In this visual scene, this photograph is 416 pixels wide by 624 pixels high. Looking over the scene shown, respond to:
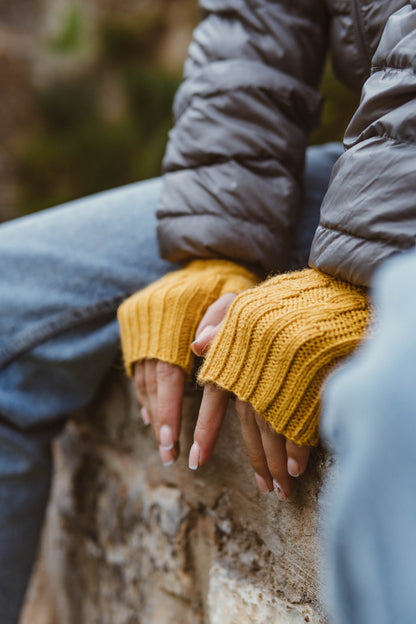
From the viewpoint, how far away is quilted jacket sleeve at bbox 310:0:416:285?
45cm

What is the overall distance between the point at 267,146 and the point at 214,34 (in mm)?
221

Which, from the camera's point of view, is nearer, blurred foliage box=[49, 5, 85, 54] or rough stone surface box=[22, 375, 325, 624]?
rough stone surface box=[22, 375, 325, 624]

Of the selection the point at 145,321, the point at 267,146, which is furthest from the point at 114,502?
the point at 267,146

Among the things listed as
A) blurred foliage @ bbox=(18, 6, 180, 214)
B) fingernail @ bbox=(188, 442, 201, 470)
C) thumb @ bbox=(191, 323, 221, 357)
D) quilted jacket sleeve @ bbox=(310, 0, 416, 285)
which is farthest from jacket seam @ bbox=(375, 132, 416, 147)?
blurred foliage @ bbox=(18, 6, 180, 214)

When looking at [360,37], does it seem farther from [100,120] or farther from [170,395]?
[100,120]

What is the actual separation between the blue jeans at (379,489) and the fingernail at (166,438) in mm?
408

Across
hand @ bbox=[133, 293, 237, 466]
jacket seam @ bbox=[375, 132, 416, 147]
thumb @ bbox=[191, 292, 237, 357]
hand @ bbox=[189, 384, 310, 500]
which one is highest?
jacket seam @ bbox=[375, 132, 416, 147]

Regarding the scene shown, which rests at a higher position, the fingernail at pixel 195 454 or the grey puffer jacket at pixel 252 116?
the grey puffer jacket at pixel 252 116

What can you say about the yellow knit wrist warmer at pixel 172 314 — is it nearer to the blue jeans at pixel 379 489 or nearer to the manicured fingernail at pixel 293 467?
the manicured fingernail at pixel 293 467

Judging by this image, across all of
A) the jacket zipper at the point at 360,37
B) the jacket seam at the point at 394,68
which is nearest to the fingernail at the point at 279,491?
the jacket seam at the point at 394,68

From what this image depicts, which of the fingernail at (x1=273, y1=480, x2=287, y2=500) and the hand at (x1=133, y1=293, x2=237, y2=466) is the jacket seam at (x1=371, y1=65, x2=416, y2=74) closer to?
the hand at (x1=133, y1=293, x2=237, y2=466)

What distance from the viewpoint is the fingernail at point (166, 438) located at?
647mm

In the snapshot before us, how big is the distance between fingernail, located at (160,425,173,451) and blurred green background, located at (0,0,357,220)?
3.85m

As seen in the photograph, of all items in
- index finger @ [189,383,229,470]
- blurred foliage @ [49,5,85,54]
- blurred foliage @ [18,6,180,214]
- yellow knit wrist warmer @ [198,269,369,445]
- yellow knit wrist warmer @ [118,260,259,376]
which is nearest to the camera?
yellow knit wrist warmer @ [198,269,369,445]
